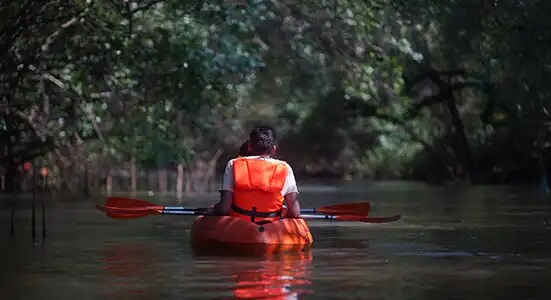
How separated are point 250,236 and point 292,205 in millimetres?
836

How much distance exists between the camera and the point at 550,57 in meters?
30.2

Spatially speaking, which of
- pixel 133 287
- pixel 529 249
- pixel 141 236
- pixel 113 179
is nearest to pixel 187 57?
pixel 141 236

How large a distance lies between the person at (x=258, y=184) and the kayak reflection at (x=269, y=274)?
2.32ft

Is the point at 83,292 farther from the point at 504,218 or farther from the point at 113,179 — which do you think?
the point at 113,179

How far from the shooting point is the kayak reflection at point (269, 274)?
448 inches

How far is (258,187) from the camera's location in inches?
644

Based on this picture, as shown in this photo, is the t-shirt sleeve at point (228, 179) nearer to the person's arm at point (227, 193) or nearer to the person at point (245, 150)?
the person's arm at point (227, 193)

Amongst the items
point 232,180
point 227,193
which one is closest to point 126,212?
point 227,193

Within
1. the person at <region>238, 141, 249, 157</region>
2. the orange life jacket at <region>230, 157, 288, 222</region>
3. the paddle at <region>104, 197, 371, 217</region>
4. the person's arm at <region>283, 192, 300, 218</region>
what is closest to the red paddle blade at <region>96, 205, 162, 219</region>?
the paddle at <region>104, 197, 371, 217</region>

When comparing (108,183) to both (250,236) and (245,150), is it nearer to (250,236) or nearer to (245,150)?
(245,150)

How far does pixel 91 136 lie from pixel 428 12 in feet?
54.3

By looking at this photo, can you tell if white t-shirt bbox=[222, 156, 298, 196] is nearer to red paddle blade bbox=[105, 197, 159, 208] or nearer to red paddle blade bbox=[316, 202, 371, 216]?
red paddle blade bbox=[316, 202, 371, 216]

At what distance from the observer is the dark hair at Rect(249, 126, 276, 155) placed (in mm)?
16344

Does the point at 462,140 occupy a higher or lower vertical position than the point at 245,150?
higher
